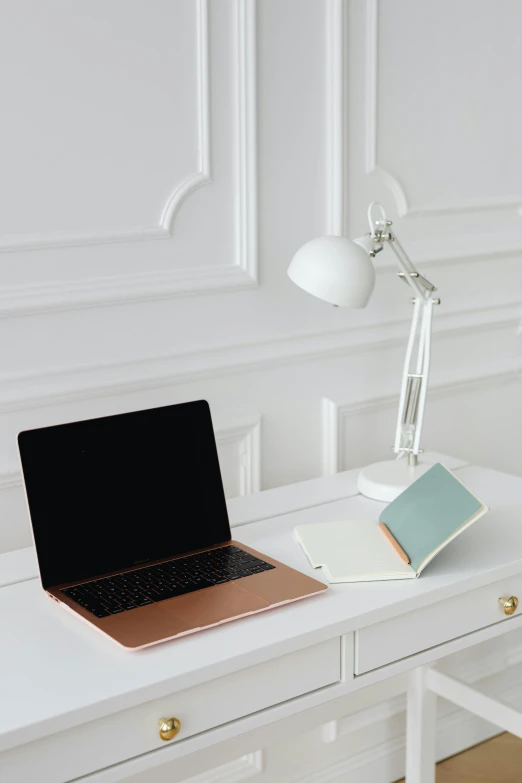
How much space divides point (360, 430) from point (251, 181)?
568 mm

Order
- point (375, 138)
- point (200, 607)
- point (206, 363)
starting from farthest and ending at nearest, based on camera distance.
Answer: point (375, 138), point (206, 363), point (200, 607)

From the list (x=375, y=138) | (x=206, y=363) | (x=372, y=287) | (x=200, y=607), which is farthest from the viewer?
(x=375, y=138)

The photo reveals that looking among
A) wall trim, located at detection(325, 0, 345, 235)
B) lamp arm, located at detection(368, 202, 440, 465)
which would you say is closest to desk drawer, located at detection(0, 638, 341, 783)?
lamp arm, located at detection(368, 202, 440, 465)

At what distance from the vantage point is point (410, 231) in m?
1.95

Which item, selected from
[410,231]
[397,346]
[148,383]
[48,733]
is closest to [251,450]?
[148,383]

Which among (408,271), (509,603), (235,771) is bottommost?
(235,771)

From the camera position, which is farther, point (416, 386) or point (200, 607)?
point (416, 386)

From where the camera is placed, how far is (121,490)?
1.36 metres

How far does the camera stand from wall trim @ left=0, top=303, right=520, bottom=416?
153 cm

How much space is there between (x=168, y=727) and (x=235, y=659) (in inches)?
4.2

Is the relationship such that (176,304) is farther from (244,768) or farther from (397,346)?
(244,768)

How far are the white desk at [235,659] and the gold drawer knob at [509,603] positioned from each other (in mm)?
11

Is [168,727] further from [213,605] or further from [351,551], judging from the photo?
[351,551]

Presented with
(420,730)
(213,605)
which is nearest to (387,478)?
(213,605)
